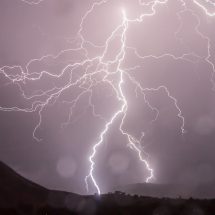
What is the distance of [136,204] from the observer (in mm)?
20031

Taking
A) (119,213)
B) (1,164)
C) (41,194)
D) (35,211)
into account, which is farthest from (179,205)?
(1,164)

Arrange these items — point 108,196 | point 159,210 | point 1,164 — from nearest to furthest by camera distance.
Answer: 1. point 159,210
2. point 108,196
3. point 1,164

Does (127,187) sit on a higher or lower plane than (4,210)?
higher

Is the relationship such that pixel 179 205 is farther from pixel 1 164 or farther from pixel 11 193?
pixel 1 164

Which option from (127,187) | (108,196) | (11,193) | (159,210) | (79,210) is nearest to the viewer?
(159,210)

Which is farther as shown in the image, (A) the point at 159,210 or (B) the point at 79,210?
(B) the point at 79,210

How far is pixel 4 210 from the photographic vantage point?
21.2 meters

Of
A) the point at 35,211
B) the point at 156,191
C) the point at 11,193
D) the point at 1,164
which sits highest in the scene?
the point at 156,191

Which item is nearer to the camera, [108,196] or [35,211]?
[35,211]

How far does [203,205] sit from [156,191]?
180ft

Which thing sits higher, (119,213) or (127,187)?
(127,187)

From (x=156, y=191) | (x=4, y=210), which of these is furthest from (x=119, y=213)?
(x=156, y=191)

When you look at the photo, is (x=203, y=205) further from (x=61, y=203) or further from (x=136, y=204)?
(x=61, y=203)

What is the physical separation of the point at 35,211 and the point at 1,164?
15021mm
